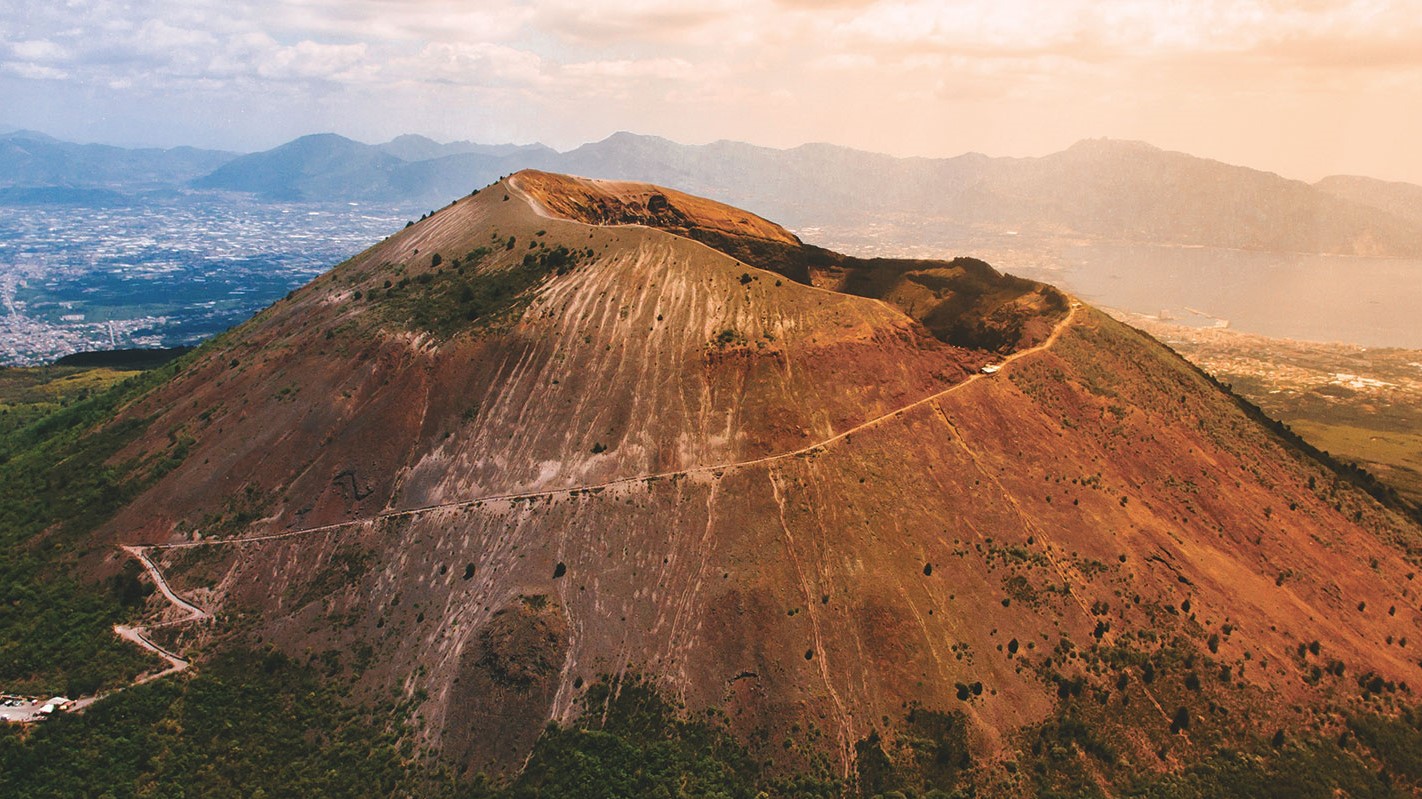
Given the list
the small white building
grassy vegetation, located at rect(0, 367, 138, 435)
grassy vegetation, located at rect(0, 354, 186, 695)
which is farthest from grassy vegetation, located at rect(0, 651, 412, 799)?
grassy vegetation, located at rect(0, 367, 138, 435)

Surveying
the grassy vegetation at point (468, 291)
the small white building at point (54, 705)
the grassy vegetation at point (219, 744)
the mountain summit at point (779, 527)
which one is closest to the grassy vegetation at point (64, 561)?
the small white building at point (54, 705)

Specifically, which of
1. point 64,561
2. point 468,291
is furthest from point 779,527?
point 64,561

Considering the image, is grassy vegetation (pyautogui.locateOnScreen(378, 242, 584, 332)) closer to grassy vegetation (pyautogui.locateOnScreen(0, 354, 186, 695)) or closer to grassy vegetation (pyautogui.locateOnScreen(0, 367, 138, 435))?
grassy vegetation (pyautogui.locateOnScreen(0, 354, 186, 695))

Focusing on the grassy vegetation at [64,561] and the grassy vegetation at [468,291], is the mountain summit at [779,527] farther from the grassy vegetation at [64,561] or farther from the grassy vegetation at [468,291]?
the grassy vegetation at [64,561]

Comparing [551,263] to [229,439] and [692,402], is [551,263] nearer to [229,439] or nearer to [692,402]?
[692,402]

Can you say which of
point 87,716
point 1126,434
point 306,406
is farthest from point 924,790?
point 306,406

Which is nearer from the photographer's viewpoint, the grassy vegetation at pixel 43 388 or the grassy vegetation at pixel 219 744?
the grassy vegetation at pixel 219 744

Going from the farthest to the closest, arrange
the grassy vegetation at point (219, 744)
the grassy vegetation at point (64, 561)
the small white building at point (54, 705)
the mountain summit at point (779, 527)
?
the grassy vegetation at point (64, 561) < the small white building at point (54, 705) < the mountain summit at point (779, 527) < the grassy vegetation at point (219, 744)

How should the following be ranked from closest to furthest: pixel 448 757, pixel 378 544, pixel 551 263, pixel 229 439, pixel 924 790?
pixel 924 790
pixel 448 757
pixel 378 544
pixel 229 439
pixel 551 263
